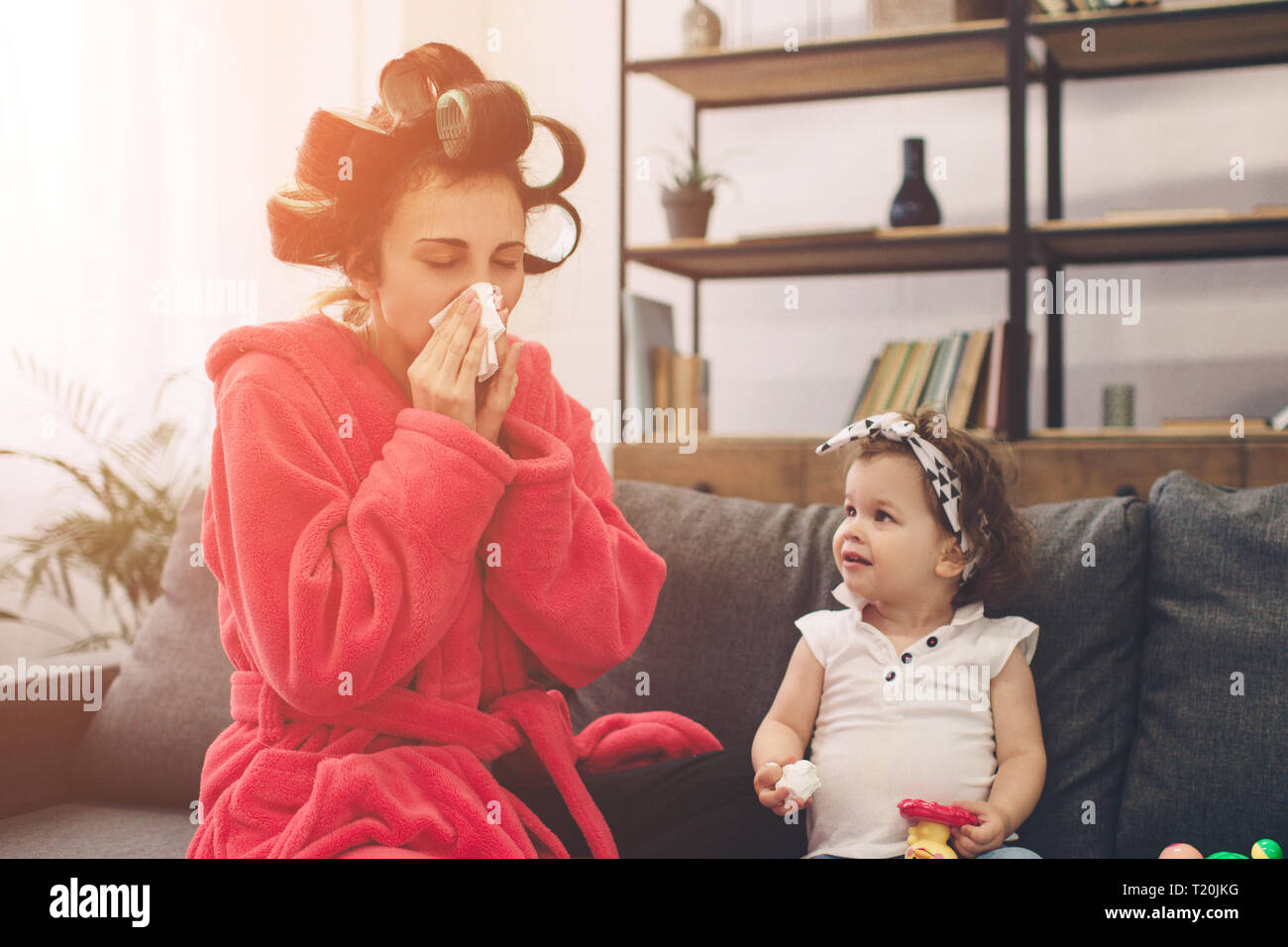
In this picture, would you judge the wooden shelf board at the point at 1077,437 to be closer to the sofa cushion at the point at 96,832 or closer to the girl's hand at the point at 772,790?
the girl's hand at the point at 772,790

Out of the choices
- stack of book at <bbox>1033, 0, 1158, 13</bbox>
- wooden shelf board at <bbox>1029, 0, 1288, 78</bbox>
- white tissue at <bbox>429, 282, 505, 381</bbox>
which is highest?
stack of book at <bbox>1033, 0, 1158, 13</bbox>

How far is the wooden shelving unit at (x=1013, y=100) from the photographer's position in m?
1.90

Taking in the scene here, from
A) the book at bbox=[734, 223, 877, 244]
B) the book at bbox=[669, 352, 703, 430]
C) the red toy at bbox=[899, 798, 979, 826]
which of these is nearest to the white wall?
the book at bbox=[734, 223, 877, 244]

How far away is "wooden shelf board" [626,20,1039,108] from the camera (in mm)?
2016

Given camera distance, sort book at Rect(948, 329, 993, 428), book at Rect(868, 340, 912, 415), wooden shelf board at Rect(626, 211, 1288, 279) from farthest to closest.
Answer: book at Rect(868, 340, 912, 415), book at Rect(948, 329, 993, 428), wooden shelf board at Rect(626, 211, 1288, 279)

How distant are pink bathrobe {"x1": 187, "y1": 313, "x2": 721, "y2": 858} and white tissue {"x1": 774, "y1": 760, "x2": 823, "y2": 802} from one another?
0.57ft

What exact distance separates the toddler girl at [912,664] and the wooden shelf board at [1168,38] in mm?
1194

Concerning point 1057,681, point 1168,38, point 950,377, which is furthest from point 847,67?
point 1057,681

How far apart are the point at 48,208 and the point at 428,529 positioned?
1550mm

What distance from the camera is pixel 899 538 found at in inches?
42.6

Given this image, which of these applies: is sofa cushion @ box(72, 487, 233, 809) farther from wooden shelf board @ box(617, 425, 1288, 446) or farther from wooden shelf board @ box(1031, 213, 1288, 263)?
wooden shelf board @ box(1031, 213, 1288, 263)

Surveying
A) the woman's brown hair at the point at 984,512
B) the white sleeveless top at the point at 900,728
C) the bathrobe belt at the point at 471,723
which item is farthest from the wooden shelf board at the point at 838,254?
the bathrobe belt at the point at 471,723

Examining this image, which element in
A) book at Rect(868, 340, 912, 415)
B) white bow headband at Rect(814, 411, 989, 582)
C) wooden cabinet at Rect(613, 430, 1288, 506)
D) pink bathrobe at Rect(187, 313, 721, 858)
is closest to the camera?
pink bathrobe at Rect(187, 313, 721, 858)

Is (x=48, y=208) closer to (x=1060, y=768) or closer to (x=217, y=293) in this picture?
(x=217, y=293)
